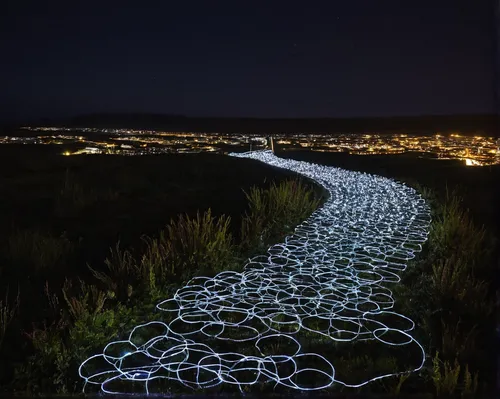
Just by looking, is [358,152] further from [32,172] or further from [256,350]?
[256,350]

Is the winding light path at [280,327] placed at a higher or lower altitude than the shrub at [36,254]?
lower

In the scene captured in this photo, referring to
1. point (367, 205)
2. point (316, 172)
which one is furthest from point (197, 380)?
point (316, 172)

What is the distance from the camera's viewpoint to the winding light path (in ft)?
9.11

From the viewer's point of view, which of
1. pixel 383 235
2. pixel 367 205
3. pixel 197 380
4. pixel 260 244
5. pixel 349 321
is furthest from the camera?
pixel 367 205

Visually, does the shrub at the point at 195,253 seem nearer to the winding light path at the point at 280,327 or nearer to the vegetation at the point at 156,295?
the vegetation at the point at 156,295

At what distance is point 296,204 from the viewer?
24.4 feet

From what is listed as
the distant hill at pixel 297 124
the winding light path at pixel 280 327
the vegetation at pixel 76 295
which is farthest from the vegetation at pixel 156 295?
the distant hill at pixel 297 124

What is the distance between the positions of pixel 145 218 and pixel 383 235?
368cm

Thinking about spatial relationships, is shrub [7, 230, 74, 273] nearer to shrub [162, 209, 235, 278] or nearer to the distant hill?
shrub [162, 209, 235, 278]

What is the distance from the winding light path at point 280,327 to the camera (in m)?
2.78

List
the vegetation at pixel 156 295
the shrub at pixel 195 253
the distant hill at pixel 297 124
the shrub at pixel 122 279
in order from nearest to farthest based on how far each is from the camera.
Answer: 1. the vegetation at pixel 156 295
2. the shrub at pixel 122 279
3. the shrub at pixel 195 253
4. the distant hill at pixel 297 124

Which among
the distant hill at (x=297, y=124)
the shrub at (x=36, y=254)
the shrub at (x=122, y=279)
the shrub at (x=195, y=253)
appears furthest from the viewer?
the distant hill at (x=297, y=124)

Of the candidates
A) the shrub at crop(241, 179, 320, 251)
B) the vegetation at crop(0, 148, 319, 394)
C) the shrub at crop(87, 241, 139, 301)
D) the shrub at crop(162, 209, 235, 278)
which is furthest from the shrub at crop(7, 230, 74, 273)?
the shrub at crop(241, 179, 320, 251)

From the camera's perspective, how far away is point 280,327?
3.45 metres
